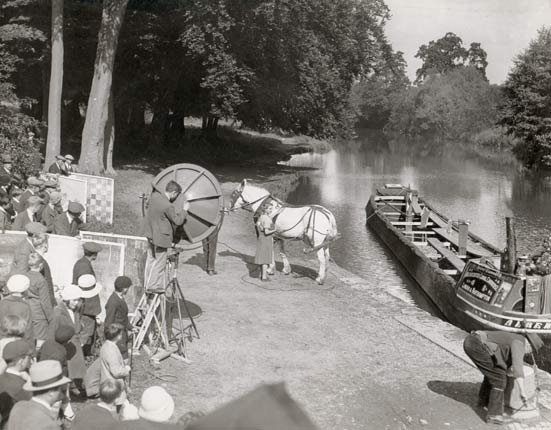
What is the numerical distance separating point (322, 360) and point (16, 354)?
18.4 ft

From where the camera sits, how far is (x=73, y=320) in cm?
814

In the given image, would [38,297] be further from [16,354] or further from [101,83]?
[101,83]

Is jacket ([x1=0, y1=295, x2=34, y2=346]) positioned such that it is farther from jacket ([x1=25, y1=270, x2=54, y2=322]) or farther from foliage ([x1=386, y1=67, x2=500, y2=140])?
foliage ([x1=386, y1=67, x2=500, y2=140])

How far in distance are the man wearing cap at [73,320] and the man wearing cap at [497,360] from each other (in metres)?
4.96

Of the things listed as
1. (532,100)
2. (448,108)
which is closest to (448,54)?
(448,108)

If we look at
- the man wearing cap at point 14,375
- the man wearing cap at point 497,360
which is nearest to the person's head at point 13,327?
the man wearing cap at point 14,375

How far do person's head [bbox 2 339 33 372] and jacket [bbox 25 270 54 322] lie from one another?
1828 mm

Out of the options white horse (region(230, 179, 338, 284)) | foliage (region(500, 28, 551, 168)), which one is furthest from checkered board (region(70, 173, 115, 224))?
foliage (region(500, 28, 551, 168))

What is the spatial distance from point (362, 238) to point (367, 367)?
17.5 metres

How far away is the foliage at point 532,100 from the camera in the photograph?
181 ft

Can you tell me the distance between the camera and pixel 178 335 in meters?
11.4

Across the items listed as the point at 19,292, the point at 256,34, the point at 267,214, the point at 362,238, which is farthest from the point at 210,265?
the point at 256,34

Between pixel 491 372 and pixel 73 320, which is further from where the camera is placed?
pixel 491 372

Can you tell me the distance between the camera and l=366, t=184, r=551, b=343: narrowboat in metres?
13.2
